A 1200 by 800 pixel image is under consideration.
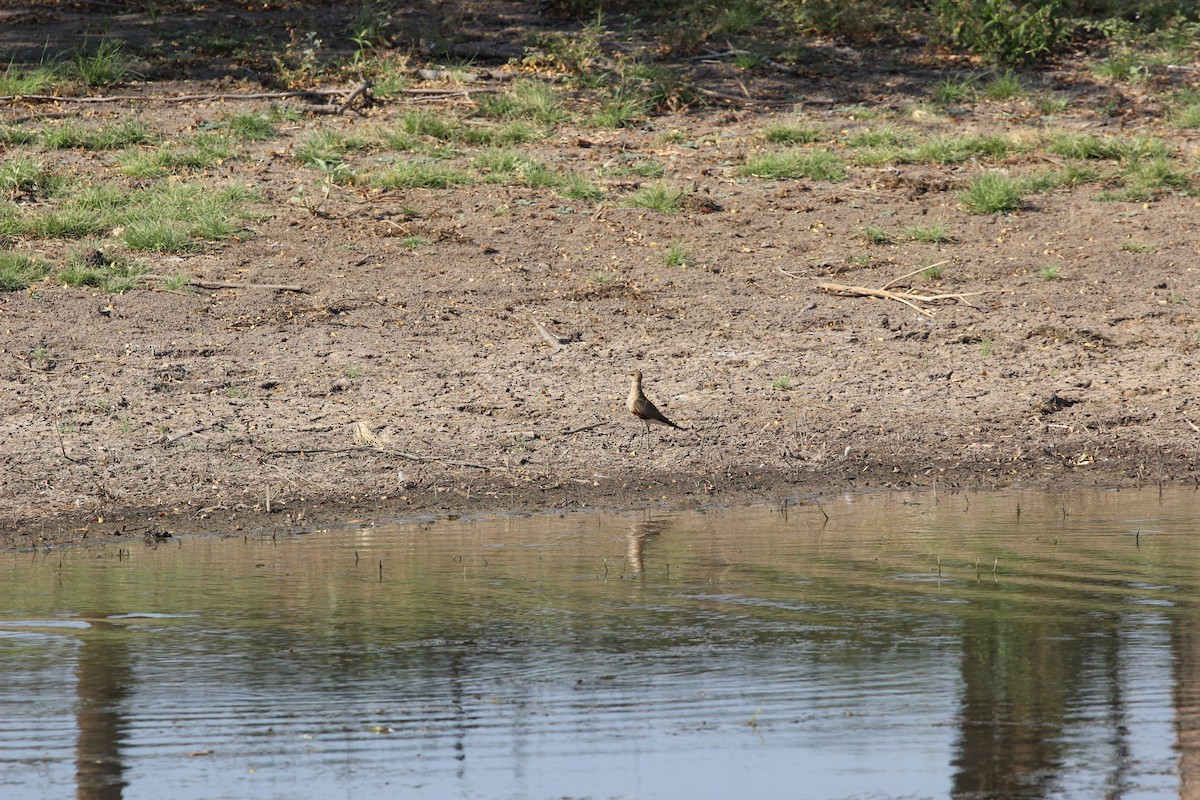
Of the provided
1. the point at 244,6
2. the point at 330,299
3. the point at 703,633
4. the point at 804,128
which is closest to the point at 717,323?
the point at 330,299

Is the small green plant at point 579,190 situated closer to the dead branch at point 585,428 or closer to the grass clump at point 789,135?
the grass clump at point 789,135

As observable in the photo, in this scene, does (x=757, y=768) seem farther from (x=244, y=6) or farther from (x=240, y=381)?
(x=244, y=6)

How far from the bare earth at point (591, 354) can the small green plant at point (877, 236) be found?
0.28 feet

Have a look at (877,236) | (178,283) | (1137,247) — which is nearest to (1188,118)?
(1137,247)

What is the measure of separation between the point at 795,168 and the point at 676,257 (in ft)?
7.06

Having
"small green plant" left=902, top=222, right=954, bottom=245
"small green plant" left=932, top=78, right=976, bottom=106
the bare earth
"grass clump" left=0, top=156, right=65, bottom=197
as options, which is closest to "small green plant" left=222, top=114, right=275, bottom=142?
the bare earth

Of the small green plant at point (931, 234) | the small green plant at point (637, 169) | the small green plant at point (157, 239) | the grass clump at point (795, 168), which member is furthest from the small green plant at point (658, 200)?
the small green plant at point (157, 239)

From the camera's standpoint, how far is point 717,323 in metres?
11.3

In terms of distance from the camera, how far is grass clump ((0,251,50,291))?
11.3 meters

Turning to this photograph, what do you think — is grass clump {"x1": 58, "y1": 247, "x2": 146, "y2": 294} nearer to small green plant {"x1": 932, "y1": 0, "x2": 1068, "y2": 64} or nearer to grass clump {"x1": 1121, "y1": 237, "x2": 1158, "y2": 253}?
grass clump {"x1": 1121, "y1": 237, "x2": 1158, "y2": 253}

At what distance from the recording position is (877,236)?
12547 mm

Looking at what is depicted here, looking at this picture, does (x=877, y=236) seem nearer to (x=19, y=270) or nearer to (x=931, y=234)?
(x=931, y=234)

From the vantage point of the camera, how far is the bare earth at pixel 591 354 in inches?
352

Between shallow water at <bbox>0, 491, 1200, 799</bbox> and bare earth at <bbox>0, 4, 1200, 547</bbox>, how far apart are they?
0.86m
